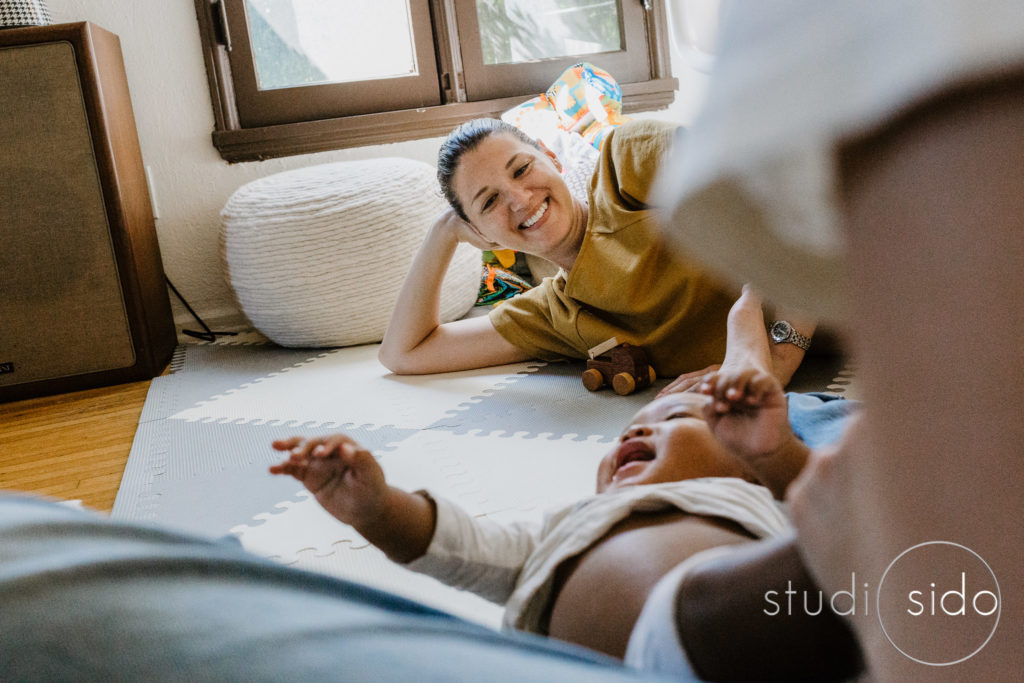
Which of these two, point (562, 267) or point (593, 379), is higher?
point (562, 267)

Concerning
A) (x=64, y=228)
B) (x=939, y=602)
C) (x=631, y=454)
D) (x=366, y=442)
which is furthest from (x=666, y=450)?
(x=64, y=228)

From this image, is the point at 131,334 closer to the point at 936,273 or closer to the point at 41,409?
the point at 41,409

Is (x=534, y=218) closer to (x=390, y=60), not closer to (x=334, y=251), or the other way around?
(x=334, y=251)

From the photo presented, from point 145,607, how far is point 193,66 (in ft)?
6.74

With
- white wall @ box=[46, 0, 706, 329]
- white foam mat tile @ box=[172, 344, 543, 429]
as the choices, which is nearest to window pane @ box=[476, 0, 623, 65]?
white wall @ box=[46, 0, 706, 329]

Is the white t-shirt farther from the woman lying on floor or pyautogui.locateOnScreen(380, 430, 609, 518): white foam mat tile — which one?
the woman lying on floor

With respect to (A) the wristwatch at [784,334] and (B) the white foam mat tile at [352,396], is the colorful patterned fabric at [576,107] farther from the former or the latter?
(A) the wristwatch at [784,334]

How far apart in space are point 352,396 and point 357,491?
0.90m

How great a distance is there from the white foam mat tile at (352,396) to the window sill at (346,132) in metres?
0.79

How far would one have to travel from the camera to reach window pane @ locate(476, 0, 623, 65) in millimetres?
2195

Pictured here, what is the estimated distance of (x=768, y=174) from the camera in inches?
6.3

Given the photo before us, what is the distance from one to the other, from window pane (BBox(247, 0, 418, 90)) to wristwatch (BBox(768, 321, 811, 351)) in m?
1.67

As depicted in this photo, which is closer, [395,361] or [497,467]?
[497,467]

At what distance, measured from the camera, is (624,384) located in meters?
1.08
